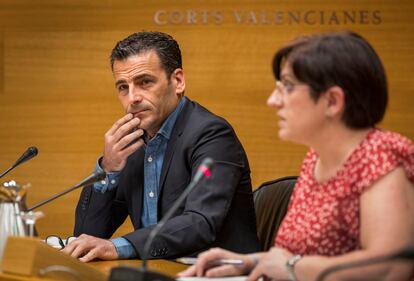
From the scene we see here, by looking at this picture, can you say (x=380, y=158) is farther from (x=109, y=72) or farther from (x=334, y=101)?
(x=109, y=72)

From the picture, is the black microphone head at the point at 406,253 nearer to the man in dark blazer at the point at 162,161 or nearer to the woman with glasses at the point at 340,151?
the woman with glasses at the point at 340,151

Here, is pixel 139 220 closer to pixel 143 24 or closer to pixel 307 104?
pixel 307 104

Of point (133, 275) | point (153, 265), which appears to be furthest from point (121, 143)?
point (133, 275)

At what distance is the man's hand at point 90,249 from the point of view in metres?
2.96

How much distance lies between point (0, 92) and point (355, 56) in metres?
3.19

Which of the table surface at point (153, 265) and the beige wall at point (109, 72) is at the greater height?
the beige wall at point (109, 72)

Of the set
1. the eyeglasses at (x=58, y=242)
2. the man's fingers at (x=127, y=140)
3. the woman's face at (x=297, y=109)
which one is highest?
the man's fingers at (x=127, y=140)

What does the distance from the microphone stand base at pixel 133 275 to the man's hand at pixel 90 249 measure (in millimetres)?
856

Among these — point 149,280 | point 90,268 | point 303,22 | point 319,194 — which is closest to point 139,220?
point 90,268

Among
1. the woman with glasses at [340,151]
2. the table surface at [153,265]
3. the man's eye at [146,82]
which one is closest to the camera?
the woman with glasses at [340,151]

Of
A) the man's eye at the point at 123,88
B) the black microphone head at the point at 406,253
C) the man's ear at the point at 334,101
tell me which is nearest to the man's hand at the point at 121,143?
the man's eye at the point at 123,88

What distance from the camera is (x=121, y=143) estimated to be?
354 cm

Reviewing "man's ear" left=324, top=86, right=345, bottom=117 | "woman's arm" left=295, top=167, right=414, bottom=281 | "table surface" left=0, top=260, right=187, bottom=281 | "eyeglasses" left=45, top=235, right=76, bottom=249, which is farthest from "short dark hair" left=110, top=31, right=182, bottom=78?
"woman's arm" left=295, top=167, right=414, bottom=281

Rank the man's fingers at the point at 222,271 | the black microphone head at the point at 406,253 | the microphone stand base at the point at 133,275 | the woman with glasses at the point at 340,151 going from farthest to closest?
1. the man's fingers at the point at 222,271
2. the woman with glasses at the point at 340,151
3. the microphone stand base at the point at 133,275
4. the black microphone head at the point at 406,253
